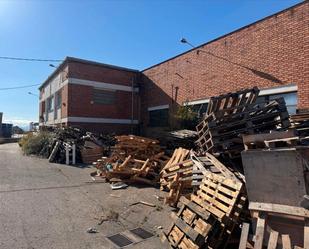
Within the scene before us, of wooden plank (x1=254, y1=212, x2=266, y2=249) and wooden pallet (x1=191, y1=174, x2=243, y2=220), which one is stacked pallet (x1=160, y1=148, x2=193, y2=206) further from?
wooden plank (x1=254, y1=212, x2=266, y2=249)

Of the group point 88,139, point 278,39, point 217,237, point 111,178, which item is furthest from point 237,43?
point 217,237

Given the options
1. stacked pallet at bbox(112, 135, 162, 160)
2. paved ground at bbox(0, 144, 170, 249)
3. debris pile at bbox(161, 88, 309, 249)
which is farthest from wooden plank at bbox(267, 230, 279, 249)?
stacked pallet at bbox(112, 135, 162, 160)

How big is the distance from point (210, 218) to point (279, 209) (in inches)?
45.1

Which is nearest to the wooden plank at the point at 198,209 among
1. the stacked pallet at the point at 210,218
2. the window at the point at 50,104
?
the stacked pallet at the point at 210,218

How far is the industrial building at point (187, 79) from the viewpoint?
11.2 m

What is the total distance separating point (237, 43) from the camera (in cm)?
1370

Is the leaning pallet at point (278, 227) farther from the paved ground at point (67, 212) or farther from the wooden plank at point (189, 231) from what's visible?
the paved ground at point (67, 212)

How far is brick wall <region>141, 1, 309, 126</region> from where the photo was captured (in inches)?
430

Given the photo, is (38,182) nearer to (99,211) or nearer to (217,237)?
(99,211)

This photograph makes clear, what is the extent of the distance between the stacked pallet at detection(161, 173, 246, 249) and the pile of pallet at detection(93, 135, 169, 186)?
4663 millimetres

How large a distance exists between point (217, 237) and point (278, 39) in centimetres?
957

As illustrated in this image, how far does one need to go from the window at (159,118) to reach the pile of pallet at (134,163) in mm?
6847

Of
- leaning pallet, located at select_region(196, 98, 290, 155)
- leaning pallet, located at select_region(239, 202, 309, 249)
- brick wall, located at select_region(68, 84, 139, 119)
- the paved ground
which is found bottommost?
the paved ground

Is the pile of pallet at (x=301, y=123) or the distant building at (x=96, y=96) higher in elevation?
the distant building at (x=96, y=96)
